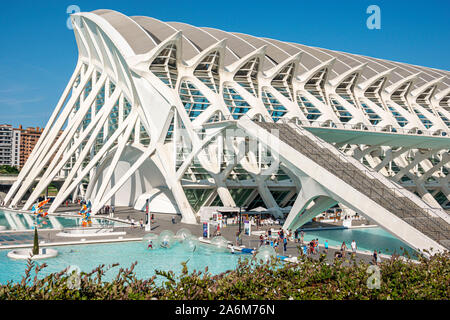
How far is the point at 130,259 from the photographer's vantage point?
21.4m

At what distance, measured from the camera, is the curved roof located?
137 feet

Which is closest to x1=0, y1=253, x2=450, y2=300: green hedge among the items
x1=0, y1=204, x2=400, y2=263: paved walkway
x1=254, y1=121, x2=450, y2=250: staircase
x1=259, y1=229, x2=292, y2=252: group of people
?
x1=254, y1=121, x2=450, y2=250: staircase

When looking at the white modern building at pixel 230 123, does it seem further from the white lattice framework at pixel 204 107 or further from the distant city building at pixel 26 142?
the distant city building at pixel 26 142

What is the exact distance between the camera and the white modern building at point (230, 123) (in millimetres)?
29281

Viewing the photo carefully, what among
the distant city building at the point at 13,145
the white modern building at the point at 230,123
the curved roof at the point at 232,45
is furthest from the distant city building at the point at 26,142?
the curved roof at the point at 232,45

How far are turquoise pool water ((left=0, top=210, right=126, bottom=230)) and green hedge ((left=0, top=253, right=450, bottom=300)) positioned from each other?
24.8 metres

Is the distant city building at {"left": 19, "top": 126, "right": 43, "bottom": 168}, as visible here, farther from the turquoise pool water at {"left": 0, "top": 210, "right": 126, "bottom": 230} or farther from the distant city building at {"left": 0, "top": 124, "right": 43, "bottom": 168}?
the turquoise pool water at {"left": 0, "top": 210, "right": 126, "bottom": 230}

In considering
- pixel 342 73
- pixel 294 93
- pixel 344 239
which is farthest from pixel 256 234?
pixel 342 73

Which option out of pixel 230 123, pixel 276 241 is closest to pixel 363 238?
pixel 276 241

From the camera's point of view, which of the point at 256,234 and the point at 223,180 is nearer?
the point at 256,234

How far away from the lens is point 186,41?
147 feet

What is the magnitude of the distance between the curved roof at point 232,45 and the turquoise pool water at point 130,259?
2022 cm
